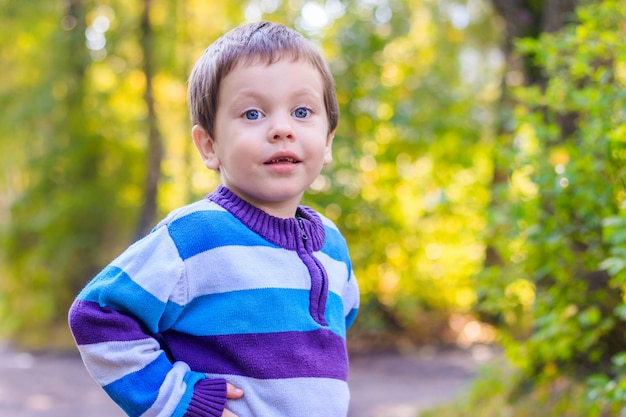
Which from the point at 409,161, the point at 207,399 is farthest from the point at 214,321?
the point at 409,161

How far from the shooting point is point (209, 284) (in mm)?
1628

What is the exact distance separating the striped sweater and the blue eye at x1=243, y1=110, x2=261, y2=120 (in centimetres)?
19

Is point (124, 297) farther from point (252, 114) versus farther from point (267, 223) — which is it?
point (252, 114)

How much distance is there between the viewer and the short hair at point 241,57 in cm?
171

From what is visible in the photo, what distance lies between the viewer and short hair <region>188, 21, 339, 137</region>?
5.61 ft

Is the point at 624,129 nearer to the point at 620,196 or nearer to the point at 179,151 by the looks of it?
the point at 620,196

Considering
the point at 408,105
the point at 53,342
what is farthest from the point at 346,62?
the point at 53,342

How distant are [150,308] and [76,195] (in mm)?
9134

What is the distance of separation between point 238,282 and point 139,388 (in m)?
0.29

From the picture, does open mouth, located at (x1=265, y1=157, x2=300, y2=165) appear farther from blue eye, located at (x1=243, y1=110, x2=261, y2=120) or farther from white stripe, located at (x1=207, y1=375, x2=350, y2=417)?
white stripe, located at (x1=207, y1=375, x2=350, y2=417)

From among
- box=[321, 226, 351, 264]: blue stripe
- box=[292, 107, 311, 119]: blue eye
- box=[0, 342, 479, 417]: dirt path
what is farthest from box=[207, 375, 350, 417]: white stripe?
box=[0, 342, 479, 417]: dirt path

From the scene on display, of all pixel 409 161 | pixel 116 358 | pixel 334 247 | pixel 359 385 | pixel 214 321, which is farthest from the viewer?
pixel 409 161

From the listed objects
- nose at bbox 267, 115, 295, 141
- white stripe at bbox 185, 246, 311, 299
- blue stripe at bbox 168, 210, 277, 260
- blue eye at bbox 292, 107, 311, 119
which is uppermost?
blue eye at bbox 292, 107, 311, 119

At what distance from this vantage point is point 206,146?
183 centimetres
